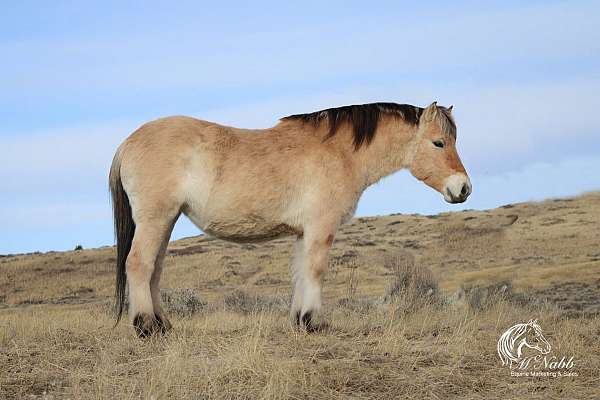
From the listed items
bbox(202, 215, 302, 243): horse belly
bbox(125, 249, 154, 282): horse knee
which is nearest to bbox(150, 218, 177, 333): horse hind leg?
bbox(125, 249, 154, 282): horse knee

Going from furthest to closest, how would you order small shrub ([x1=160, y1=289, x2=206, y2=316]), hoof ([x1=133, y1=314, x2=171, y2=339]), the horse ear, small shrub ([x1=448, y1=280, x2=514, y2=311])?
1. small shrub ([x1=160, y1=289, x2=206, y2=316])
2. small shrub ([x1=448, y1=280, x2=514, y2=311])
3. the horse ear
4. hoof ([x1=133, y1=314, x2=171, y2=339])

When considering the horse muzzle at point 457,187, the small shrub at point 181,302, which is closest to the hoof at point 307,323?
the horse muzzle at point 457,187

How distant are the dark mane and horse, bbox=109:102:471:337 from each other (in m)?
0.02

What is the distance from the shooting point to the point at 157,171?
29.6 feet

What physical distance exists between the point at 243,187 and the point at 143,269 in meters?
1.51

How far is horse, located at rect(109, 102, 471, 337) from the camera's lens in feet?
29.6

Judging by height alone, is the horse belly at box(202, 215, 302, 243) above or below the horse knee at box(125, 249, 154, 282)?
above

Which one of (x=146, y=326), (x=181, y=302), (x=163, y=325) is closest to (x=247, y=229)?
(x=163, y=325)

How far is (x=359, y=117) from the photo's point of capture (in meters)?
9.91

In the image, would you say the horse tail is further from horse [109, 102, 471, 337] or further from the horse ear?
the horse ear

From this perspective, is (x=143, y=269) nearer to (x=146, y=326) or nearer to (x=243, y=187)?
(x=146, y=326)

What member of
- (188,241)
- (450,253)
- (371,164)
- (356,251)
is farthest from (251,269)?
(371,164)

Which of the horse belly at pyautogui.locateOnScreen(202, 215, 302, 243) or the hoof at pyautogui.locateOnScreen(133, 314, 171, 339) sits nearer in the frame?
the hoof at pyautogui.locateOnScreen(133, 314, 171, 339)

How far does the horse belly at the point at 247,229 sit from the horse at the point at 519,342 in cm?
272
